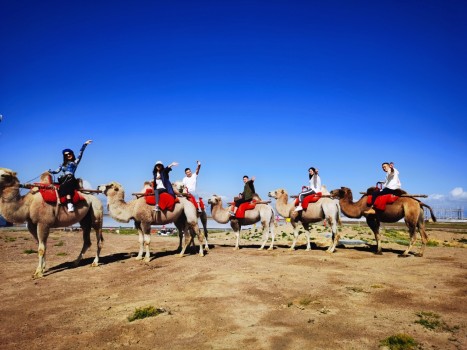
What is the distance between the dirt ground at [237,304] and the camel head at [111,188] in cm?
305

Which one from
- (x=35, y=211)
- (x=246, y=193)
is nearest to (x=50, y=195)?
(x=35, y=211)

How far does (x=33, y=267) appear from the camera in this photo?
13070 millimetres

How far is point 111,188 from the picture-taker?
1452 cm

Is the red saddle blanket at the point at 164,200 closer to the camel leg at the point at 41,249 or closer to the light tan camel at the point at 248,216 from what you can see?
the camel leg at the point at 41,249

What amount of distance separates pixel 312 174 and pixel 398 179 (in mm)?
3959

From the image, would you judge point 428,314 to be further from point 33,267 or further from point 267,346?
point 33,267

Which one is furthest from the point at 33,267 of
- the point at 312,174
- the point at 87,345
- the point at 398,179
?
the point at 398,179

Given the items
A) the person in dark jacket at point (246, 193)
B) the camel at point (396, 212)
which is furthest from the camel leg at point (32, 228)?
the camel at point (396, 212)

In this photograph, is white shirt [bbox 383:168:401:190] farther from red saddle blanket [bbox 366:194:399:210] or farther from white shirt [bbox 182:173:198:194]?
white shirt [bbox 182:173:198:194]

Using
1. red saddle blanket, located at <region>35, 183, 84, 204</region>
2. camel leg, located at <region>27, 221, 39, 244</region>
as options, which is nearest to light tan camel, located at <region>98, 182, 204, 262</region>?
red saddle blanket, located at <region>35, 183, 84, 204</region>

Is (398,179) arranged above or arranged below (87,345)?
above

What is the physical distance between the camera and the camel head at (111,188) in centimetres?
1431

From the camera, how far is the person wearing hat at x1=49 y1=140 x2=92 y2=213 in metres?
11.9

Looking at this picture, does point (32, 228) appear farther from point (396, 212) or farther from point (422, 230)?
point (422, 230)
